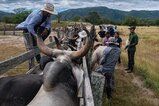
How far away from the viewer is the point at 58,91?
201 inches

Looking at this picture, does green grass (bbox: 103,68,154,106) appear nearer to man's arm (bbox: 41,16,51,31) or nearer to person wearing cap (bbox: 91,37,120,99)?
person wearing cap (bbox: 91,37,120,99)

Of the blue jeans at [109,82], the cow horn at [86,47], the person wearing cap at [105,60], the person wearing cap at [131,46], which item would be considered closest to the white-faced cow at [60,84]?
the cow horn at [86,47]

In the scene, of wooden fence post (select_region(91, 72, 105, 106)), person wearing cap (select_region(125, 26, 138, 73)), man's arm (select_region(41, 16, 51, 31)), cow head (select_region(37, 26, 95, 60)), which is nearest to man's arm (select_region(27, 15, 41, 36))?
man's arm (select_region(41, 16, 51, 31))

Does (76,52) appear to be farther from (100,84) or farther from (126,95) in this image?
(126,95)

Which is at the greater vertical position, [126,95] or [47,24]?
[47,24]

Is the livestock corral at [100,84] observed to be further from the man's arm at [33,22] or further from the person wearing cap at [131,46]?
the man's arm at [33,22]

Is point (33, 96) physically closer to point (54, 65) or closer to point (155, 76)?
point (54, 65)

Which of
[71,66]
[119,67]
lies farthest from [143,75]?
[71,66]

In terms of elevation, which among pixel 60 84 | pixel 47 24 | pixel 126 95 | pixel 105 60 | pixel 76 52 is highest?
pixel 47 24

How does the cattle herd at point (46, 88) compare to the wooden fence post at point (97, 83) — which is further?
the wooden fence post at point (97, 83)

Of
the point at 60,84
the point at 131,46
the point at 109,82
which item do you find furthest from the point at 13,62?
the point at 131,46

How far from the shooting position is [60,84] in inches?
210

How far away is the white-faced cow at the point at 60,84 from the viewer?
4887 mm

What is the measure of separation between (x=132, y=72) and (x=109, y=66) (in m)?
6.95
